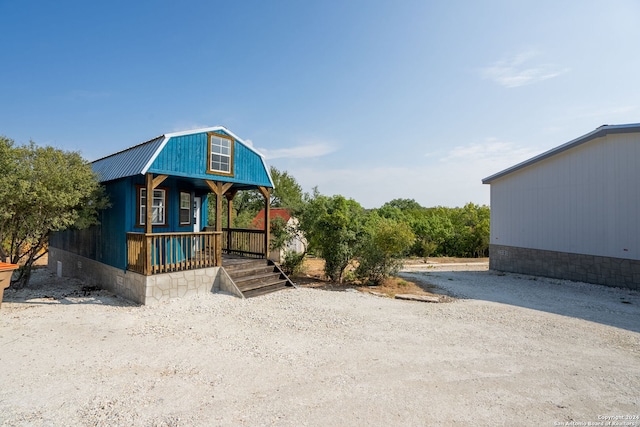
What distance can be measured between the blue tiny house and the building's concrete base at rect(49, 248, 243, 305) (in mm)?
25

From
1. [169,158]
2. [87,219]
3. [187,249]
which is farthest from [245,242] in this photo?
[87,219]

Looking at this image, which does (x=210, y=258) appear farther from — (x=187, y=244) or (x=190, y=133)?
(x=190, y=133)

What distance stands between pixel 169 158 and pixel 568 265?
1441 cm

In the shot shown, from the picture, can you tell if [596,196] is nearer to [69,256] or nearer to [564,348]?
[564,348]

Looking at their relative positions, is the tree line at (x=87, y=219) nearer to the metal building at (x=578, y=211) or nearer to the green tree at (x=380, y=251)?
the green tree at (x=380, y=251)

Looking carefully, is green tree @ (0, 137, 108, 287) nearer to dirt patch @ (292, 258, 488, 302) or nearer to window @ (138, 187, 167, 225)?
window @ (138, 187, 167, 225)

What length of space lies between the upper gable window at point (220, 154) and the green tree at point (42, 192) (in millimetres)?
3330

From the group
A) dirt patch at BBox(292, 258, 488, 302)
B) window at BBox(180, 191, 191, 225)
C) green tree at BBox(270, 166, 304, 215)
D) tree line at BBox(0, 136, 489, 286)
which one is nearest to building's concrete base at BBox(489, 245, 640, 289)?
dirt patch at BBox(292, 258, 488, 302)

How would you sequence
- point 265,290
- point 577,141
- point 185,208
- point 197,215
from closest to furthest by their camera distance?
point 265,290, point 185,208, point 577,141, point 197,215

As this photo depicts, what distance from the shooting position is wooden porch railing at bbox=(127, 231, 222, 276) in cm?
745

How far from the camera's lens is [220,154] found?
9180 millimetres

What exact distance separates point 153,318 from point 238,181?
4.61m

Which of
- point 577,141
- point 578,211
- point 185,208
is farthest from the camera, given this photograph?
point 578,211

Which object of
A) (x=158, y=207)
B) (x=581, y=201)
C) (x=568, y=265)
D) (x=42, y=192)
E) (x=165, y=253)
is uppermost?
(x=581, y=201)
